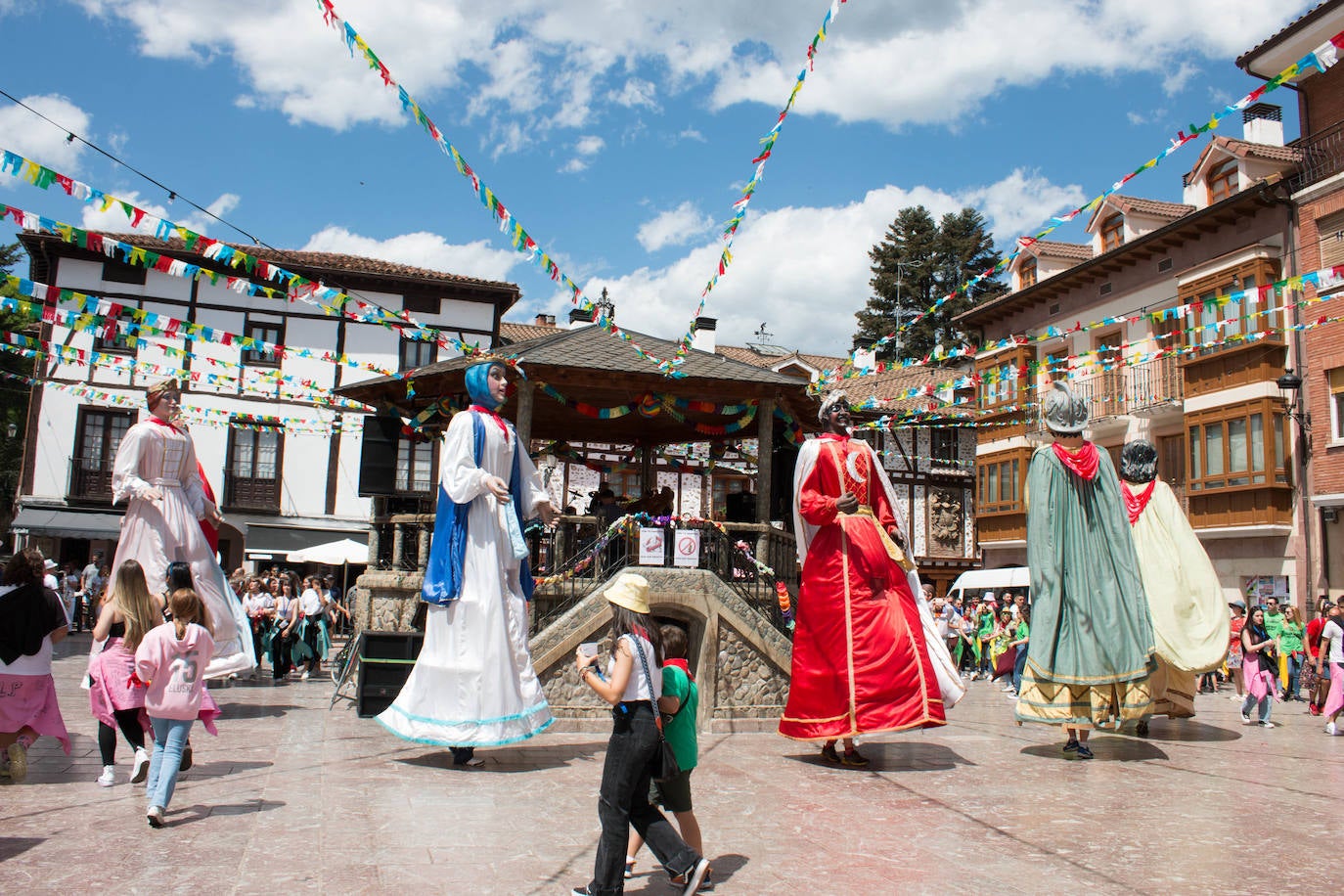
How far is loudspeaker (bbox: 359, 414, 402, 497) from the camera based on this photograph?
44.6 ft

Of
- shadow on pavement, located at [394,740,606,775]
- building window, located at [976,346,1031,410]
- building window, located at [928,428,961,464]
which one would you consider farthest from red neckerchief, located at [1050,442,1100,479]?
building window, located at [928,428,961,464]

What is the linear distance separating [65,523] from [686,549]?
2529 centimetres

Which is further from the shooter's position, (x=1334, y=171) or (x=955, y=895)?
(x=1334, y=171)

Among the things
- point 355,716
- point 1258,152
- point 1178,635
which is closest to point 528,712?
point 355,716

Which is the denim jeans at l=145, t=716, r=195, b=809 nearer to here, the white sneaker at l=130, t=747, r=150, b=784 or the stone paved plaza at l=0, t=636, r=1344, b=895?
the stone paved plaza at l=0, t=636, r=1344, b=895

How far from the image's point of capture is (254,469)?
103ft

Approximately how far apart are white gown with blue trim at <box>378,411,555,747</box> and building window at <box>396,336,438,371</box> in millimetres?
25309

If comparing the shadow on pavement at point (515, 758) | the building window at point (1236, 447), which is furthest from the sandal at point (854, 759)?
the building window at point (1236, 447)

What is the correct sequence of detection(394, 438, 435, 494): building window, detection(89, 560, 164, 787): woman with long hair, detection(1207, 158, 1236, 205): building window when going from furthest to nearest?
detection(394, 438, 435, 494): building window < detection(1207, 158, 1236, 205): building window < detection(89, 560, 164, 787): woman with long hair

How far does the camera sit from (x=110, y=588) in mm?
6523

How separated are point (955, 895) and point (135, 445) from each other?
697 cm

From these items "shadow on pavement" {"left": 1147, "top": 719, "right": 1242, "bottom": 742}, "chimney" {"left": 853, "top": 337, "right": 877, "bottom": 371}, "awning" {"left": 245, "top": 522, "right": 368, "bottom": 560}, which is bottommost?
"shadow on pavement" {"left": 1147, "top": 719, "right": 1242, "bottom": 742}

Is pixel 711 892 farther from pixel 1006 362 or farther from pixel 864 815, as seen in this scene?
pixel 1006 362

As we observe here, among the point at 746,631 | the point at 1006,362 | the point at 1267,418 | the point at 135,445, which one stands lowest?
the point at 746,631
